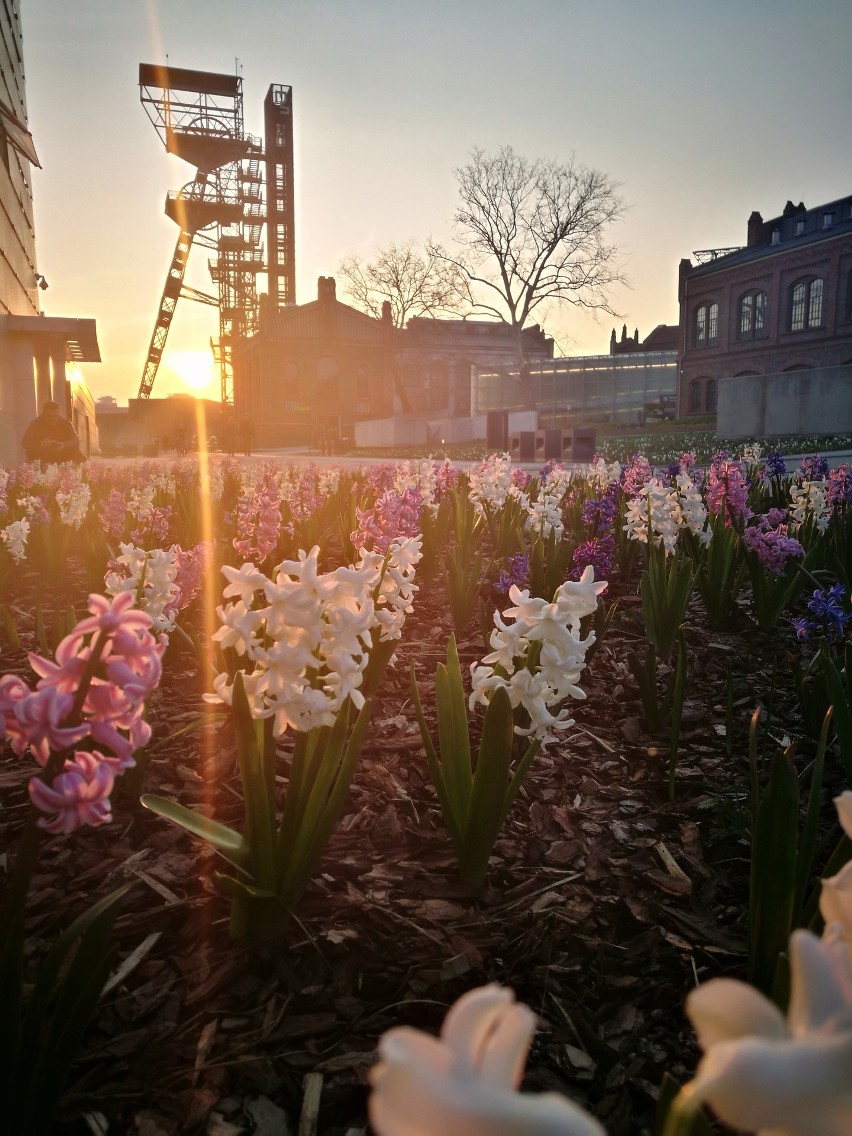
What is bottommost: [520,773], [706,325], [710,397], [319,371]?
[520,773]

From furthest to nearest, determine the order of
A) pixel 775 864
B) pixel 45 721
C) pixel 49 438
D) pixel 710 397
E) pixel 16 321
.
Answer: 1. pixel 710 397
2. pixel 16 321
3. pixel 49 438
4. pixel 775 864
5. pixel 45 721

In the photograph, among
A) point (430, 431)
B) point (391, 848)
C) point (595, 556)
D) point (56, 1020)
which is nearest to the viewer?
point (56, 1020)

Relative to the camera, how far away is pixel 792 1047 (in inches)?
16.4

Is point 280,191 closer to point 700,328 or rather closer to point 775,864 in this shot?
point 700,328

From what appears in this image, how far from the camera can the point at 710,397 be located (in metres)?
45.3

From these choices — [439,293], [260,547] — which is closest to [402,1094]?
[260,547]

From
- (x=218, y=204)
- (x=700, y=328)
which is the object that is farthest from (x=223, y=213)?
(x=700, y=328)

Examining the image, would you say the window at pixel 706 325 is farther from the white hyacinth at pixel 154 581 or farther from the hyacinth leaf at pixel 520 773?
the hyacinth leaf at pixel 520 773

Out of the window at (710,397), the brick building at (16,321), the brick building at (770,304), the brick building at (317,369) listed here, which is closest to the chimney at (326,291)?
the brick building at (317,369)

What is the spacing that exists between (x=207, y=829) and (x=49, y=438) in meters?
12.8

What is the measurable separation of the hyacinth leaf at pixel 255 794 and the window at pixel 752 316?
46059 millimetres

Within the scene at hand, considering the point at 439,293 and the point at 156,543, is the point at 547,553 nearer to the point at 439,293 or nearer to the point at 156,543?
the point at 156,543

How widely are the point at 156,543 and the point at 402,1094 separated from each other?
4614 millimetres

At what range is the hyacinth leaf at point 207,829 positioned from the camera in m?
1.54
